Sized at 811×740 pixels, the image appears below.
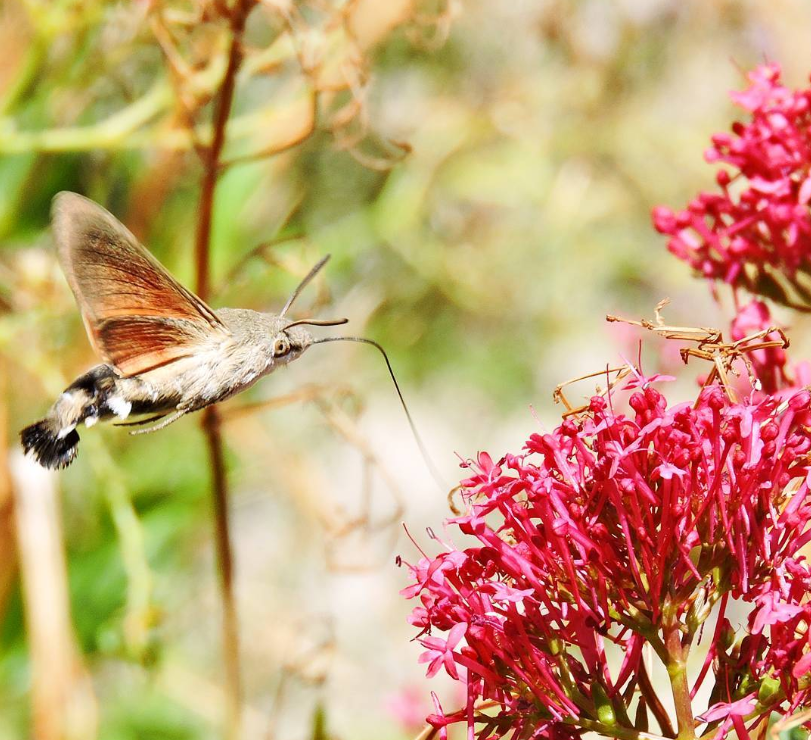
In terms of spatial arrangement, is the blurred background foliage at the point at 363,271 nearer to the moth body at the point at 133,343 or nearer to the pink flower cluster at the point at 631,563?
the moth body at the point at 133,343

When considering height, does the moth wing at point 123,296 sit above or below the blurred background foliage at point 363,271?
below

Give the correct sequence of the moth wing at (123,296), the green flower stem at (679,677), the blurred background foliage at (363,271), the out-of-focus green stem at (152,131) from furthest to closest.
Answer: the blurred background foliage at (363,271) < the out-of-focus green stem at (152,131) < the moth wing at (123,296) < the green flower stem at (679,677)

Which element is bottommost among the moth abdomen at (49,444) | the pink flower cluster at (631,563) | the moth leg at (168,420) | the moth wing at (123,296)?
the pink flower cluster at (631,563)

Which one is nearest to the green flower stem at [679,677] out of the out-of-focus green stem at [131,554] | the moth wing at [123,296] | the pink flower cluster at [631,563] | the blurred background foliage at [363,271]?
the pink flower cluster at [631,563]

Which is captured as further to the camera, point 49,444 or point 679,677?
point 49,444

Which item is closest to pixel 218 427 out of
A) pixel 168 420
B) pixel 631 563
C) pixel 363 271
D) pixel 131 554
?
pixel 168 420

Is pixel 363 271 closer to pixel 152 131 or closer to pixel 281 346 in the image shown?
pixel 152 131

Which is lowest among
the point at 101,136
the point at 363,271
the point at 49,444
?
the point at 49,444

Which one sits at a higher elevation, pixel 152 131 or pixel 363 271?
pixel 363 271
